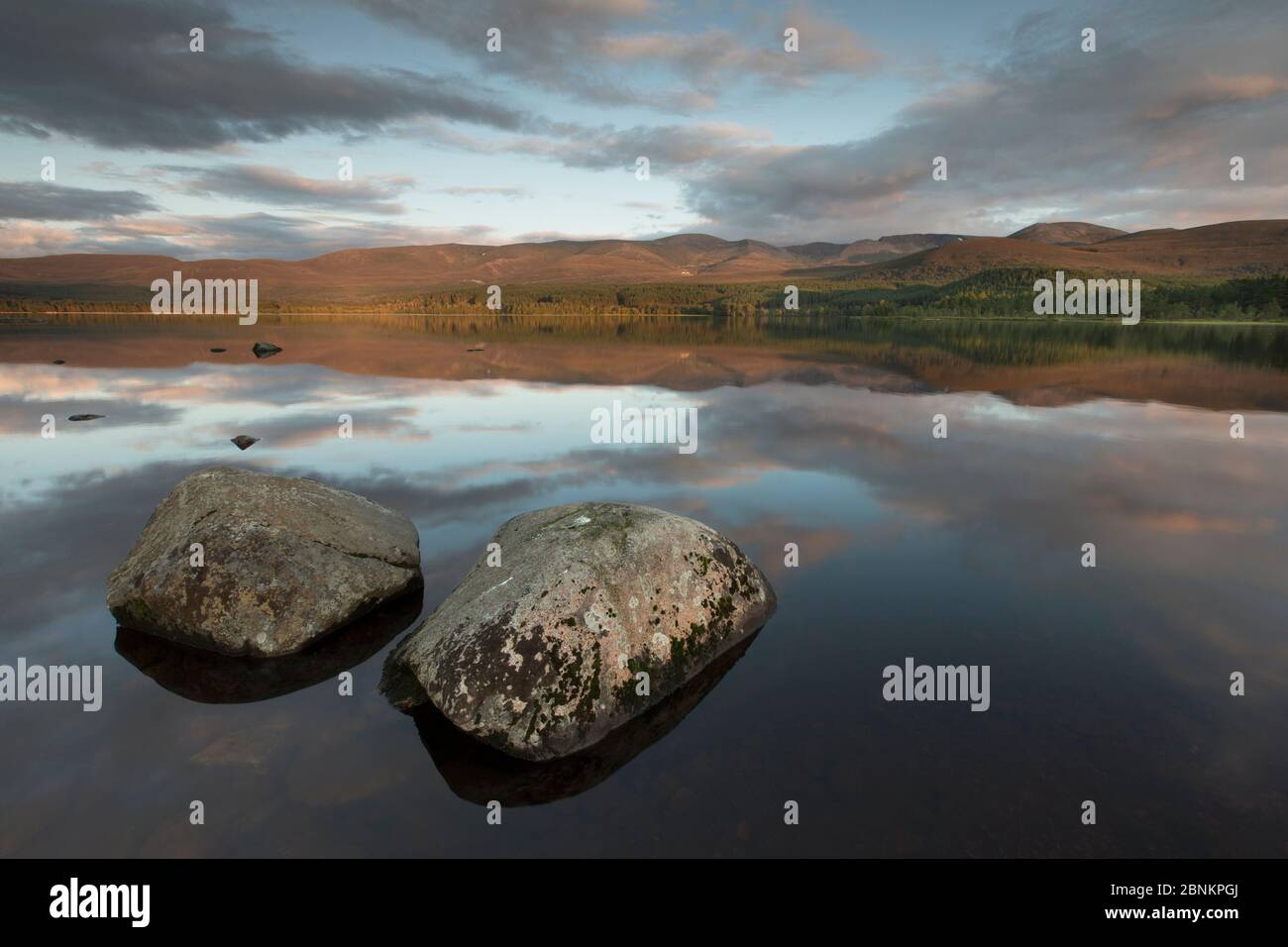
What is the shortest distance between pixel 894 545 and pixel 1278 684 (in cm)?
614

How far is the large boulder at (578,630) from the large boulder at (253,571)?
1.80 m

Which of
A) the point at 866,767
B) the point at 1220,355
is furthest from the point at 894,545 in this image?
the point at 1220,355

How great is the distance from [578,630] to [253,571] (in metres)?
5.65

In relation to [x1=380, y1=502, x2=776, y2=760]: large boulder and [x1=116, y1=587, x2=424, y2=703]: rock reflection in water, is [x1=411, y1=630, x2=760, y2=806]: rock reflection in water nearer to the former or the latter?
[x1=380, y1=502, x2=776, y2=760]: large boulder

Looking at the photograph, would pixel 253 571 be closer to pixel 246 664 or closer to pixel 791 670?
pixel 246 664

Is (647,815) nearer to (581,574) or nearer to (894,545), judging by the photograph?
(581,574)

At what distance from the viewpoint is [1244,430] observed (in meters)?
24.9

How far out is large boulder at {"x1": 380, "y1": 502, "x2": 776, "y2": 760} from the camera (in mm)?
7516

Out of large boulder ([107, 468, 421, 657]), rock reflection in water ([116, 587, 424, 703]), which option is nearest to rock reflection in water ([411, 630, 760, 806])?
rock reflection in water ([116, 587, 424, 703])

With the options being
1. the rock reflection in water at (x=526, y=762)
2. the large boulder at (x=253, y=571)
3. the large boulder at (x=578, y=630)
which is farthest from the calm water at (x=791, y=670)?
the large boulder at (x=253, y=571)

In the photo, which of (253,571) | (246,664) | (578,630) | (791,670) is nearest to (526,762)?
(578,630)

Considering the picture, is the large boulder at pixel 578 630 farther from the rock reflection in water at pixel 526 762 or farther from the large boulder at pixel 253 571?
the large boulder at pixel 253 571

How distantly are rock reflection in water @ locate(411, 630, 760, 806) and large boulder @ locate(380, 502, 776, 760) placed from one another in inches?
5.8

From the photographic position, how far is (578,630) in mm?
8008
